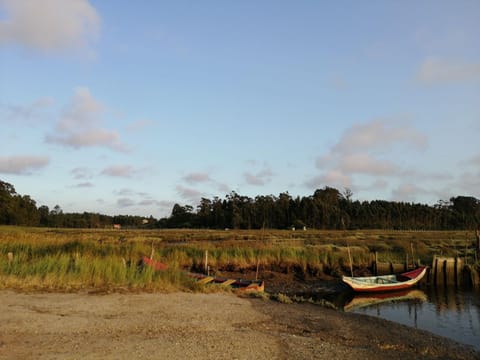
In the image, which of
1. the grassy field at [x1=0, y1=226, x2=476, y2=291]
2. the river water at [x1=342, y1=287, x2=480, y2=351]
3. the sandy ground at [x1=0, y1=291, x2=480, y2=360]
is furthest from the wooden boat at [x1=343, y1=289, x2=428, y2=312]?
the grassy field at [x1=0, y1=226, x2=476, y2=291]

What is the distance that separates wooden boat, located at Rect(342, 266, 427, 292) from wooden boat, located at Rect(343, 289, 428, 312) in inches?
11.5

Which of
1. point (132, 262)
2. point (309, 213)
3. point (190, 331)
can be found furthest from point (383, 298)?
point (309, 213)

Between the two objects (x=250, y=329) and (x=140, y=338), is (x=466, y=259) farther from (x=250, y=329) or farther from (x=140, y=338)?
(x=140, y=338)

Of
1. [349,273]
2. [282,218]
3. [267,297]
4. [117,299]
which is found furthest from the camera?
[282,218]

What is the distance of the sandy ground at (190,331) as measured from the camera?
9.49 meters

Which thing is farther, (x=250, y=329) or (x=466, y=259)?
(x=466, y=259)

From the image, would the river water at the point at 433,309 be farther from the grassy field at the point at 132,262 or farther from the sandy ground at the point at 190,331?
the grassy field at the point at 132,262

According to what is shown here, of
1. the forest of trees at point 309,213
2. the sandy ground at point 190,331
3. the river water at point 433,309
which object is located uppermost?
the forest of trees at point 309,213

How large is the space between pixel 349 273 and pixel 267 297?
1257cm

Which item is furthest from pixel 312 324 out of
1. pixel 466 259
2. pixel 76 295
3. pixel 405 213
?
pixel 405 213

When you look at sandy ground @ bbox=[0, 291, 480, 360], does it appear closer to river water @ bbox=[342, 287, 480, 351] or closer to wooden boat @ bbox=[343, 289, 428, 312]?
river water @ bbox=[342, 287, 480, 351]

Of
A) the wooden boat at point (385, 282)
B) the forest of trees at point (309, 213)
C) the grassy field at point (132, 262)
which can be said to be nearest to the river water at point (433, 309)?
the wooden boat at point (385, 282)

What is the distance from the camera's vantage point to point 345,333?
13.5 m

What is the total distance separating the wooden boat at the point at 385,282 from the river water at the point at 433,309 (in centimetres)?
42
